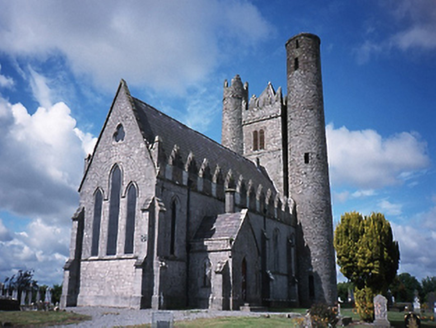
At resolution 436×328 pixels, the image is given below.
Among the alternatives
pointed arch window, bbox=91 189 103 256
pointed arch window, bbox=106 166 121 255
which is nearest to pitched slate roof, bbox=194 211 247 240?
pointed arch window, bbox=106 166 121 255

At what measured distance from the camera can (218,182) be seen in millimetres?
34156

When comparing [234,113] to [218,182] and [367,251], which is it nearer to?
[218,182]

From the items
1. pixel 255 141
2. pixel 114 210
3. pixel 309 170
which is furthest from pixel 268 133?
pixel 114 210

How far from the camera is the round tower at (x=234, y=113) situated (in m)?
53.6

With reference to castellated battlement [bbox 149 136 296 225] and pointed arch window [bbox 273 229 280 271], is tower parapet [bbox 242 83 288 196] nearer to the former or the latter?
castellated battlement [bbox 149 136 296 225]

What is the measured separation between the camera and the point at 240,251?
28.2m

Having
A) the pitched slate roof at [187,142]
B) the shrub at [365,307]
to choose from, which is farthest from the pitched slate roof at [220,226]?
the shrub at [365,307]

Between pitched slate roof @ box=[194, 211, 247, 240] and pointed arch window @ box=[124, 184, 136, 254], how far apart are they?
14.9ft

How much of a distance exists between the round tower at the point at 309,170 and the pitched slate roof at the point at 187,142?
14.6 feet

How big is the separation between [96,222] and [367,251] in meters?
18.4

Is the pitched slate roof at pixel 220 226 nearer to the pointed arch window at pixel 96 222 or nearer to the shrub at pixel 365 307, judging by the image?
the pointed arch window at pixel 96 222

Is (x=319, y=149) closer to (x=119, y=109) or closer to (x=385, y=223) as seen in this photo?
(x=385, y=223)

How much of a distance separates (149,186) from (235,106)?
30.0 m

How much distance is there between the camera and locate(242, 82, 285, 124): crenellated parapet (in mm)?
49969
